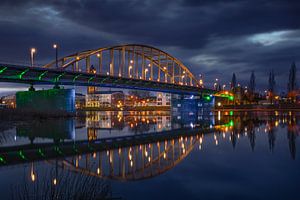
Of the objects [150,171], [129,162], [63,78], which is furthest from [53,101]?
[150,171]

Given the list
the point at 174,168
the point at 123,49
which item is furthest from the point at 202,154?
the point at 123,49

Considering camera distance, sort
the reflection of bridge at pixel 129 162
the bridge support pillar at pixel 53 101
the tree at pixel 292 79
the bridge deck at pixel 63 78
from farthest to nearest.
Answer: the tree at pixel 292 79 < the bridge support pillar at pixel 53 101 < the bridge deck at pixel 63 78 < the reflection of bridge at pixel 129 162

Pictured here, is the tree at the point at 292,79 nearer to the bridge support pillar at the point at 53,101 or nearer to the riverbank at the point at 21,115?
the bridge support pillar at the point at 53,101

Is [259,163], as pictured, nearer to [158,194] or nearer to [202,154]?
[202,154]

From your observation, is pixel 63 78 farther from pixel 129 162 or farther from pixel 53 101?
pixel 129 162

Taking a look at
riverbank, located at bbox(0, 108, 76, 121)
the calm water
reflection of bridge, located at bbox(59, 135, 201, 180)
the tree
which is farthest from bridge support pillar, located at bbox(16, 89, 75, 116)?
the tree

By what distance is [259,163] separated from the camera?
46.7 ft

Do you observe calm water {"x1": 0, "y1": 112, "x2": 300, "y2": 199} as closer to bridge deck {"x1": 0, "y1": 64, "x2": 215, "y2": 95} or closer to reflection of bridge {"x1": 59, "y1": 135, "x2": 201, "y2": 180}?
reflection of bridge {"x1": 59, "y1": 135, "x2": 201, "y2": 180}

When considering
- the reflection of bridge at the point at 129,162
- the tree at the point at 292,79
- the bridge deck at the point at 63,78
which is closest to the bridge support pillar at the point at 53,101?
the bridge deck at the point at 63,78

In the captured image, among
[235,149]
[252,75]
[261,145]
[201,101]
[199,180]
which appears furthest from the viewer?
[252,75]

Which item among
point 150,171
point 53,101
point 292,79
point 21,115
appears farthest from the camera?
point 292,79

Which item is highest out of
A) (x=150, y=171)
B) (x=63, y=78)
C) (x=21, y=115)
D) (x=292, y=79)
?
(x=292, y=79)

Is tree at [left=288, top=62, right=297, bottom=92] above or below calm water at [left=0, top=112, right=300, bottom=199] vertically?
above

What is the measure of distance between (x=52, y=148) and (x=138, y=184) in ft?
31.2
